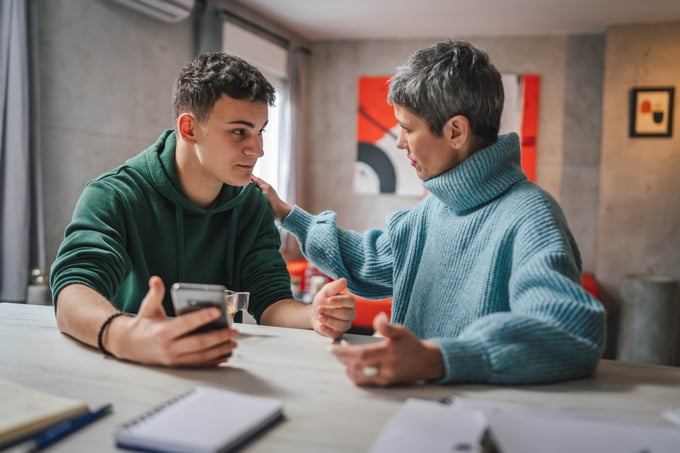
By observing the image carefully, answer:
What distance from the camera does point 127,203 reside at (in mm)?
1567

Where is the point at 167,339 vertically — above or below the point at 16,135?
below

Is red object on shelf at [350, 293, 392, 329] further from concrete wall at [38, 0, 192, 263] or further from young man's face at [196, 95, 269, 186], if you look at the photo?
young man's face at [196, 95, 269, 186]

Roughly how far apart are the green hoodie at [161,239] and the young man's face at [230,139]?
0.11 m

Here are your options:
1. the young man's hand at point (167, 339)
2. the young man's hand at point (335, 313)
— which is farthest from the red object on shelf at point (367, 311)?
the young man's hand at point (167, 339)

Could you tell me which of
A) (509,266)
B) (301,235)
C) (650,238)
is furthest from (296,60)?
(509,266)

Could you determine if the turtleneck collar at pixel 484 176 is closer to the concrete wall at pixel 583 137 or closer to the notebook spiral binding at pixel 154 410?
the notebook spiral binding at pixel 154 410

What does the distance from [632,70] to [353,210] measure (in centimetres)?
305

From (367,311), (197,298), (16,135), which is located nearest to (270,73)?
(367,311)

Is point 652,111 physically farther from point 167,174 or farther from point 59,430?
point 59,430

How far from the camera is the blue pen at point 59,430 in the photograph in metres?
0.71

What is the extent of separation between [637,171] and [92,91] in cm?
448

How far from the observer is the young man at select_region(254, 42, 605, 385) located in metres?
0.99

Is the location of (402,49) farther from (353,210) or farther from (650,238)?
(650,238)

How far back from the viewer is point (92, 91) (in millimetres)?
3707
